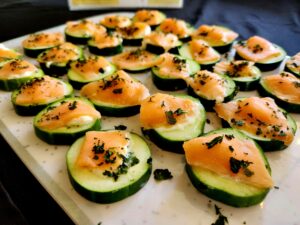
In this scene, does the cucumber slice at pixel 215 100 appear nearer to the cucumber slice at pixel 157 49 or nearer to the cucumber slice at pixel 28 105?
the cucumber slice at pixel 157 49

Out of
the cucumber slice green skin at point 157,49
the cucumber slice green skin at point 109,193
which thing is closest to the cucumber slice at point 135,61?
the cucumber slice green skin at point 157,49

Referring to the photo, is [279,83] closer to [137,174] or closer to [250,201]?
[250,201]

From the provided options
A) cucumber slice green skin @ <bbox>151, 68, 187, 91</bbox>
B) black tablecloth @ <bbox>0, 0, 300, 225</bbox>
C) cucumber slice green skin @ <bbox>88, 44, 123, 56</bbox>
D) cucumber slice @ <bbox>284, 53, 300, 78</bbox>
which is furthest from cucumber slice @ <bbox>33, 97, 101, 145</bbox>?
black tablecloth @ <bbox>0, 0, 300, 225</bbox>

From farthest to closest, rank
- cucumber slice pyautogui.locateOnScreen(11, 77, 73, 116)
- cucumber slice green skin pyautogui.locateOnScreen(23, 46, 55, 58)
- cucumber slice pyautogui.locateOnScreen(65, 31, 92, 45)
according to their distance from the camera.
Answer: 1. cucumber slice pyautogui.locateOnScreen(65, 31, 92, 45)
2. cucumber slice green skin pyautogui.locateOnScreen(23, 46, 55, 58)
3. cucumber slice pyautogui.locateOnScreen(11, 77, 73, 116)

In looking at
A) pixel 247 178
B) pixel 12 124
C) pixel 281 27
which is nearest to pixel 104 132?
pixel 12 124

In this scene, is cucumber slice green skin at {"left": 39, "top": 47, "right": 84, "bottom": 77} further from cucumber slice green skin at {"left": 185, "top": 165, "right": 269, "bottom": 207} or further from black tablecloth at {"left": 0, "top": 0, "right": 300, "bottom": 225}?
cucumber slice green skin at {"left": 185, "top": 165, "right": 269, "bottom": 207}

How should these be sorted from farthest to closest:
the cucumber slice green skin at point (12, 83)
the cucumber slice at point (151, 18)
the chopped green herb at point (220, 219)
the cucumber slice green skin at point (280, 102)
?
the cucumber slice at point (151, 18), the cucumber slice green skin at point (12, 83), the cucumber slice green skin at point (280, 102), the chopped green herb at point (220, 219)
